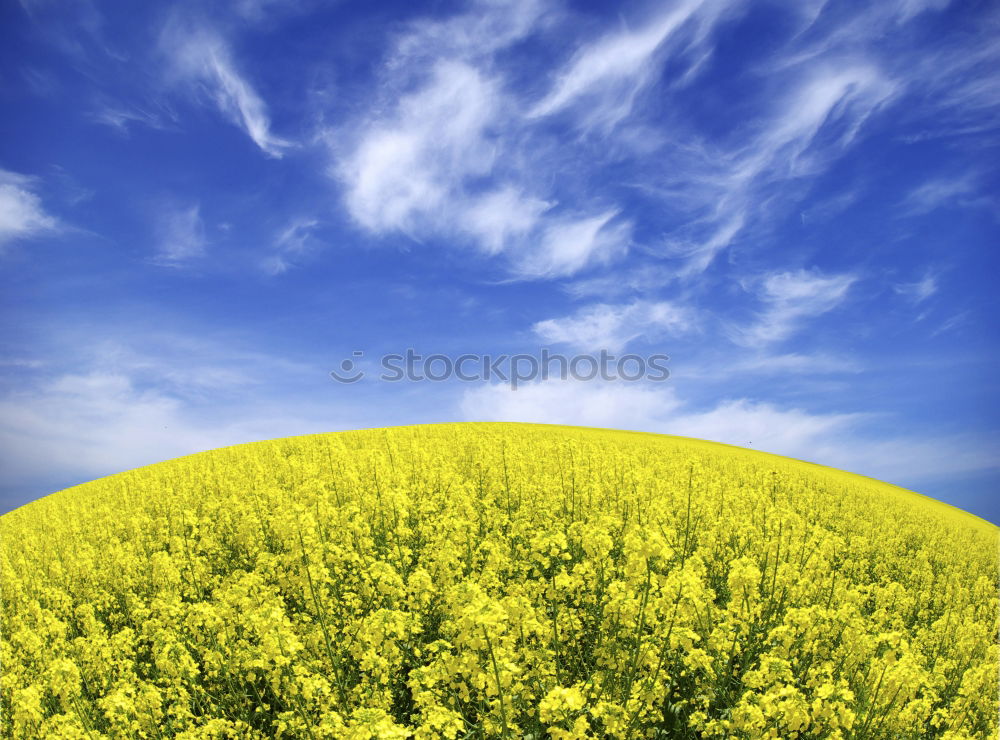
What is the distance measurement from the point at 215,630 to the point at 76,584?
5.65m

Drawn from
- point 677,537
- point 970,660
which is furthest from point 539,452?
point 970,660

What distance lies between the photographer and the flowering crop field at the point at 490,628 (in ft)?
13.3

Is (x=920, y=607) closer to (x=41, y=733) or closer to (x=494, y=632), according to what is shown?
(x=494, y=632)

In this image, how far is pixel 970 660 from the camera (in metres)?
6.79

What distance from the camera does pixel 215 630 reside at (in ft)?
18.4

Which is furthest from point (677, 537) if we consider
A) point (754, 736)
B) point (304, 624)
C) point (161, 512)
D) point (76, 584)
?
point (161, 512)

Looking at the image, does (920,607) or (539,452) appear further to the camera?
(539,452)

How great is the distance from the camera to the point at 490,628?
366 cm

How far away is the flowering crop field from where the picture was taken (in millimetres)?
4066

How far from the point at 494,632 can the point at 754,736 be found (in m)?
1.92

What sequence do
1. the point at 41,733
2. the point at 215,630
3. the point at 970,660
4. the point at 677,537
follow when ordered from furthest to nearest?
the point at 677,537 < the point at 970,660 < the point at 215,630 < the point at 41,733

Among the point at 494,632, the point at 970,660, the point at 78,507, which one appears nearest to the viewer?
the point at 494,632

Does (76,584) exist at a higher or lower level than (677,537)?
lower

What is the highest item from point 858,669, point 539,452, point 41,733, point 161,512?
point 539,452
